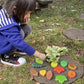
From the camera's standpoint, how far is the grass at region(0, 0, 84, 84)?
205 centimetres

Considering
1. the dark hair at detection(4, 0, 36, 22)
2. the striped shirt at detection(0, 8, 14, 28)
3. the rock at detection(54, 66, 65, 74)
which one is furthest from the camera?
the rock at detection(54, 66, 65, 74)

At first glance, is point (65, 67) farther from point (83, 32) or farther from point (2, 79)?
point (83, 32)

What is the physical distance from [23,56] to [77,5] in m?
3.22

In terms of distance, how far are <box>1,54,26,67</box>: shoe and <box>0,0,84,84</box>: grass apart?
6 centimetres

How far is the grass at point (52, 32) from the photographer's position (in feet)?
6.73

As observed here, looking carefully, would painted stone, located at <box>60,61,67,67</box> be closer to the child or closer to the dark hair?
the child

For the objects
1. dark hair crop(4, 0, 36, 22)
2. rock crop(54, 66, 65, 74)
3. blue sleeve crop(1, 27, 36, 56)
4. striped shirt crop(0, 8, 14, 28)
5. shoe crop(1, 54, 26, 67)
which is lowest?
rock crop(54, 66, 65, 74)

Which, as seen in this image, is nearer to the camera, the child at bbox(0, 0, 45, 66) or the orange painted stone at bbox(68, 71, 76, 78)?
the child at bbox(0, 0, 45, 66)

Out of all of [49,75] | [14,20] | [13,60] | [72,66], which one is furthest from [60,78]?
[14,20]

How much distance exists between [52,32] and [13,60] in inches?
48.0

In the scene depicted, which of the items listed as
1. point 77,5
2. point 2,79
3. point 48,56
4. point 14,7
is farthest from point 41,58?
point 77,5

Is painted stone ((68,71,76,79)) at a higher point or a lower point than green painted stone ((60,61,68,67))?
lower

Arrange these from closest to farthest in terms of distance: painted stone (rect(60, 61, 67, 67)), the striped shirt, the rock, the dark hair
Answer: the dark hair → the striped shirt → the rock → painted stone (rect(60, 61, 67, 67))

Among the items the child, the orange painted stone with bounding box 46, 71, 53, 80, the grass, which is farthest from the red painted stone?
the child
